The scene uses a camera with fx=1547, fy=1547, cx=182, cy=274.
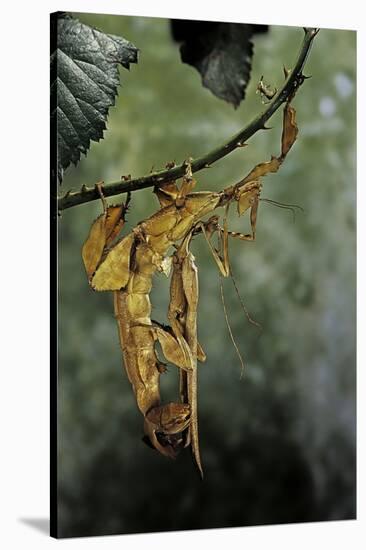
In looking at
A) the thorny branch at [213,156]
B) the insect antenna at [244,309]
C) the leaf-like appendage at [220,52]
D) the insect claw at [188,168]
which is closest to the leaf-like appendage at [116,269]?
the thorny branch at [213,156]

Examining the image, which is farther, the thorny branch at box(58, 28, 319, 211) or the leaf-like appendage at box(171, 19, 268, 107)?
the leaf-like appendage at box(171, 19, 268, 107)

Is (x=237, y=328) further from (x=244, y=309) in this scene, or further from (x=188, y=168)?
(x=188, y=168)

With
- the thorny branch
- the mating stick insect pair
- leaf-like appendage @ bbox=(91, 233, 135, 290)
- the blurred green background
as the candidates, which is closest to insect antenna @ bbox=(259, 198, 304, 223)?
the blurred green background

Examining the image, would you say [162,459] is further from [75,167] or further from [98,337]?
[75,167]

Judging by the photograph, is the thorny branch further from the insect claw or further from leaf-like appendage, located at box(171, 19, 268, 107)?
leaf-like appendage, located at box(171, 19, 268, 107)

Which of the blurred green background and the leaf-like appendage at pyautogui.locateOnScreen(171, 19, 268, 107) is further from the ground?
the leaf-like appendage at pyautogui.locateOnScreen(171, 19, 268, 107)

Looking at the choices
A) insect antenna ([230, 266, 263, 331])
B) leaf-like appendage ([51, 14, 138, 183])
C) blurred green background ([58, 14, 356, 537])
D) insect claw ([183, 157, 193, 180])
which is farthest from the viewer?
insect antenna ([230, 266, 263, 331])
